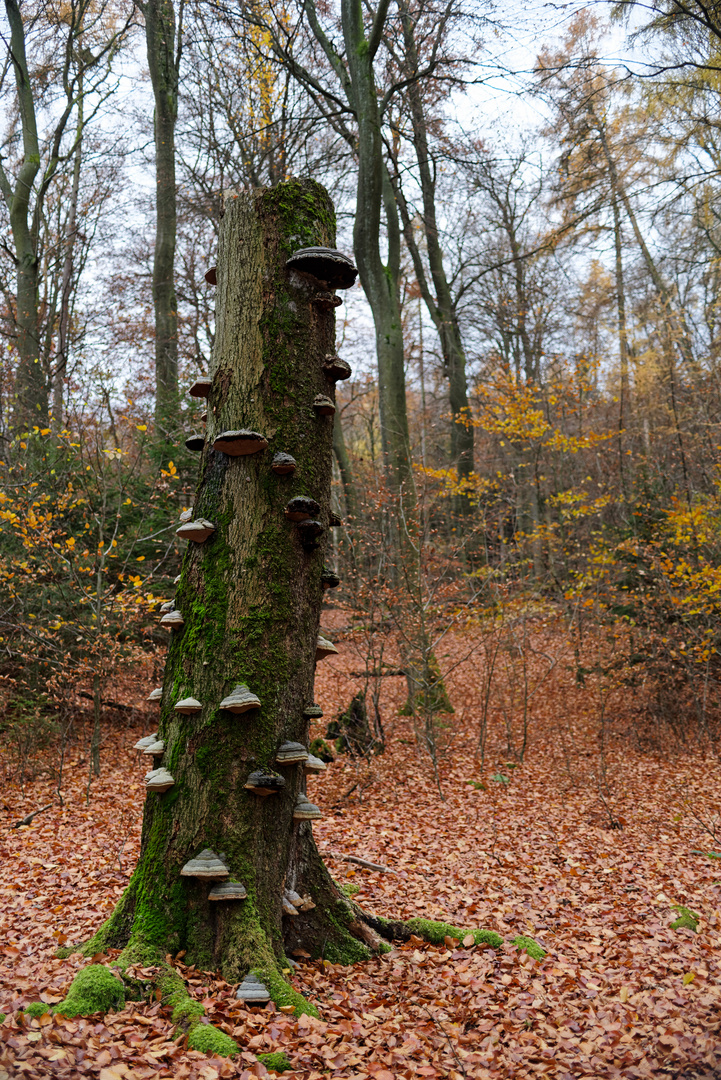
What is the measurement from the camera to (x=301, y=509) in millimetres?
3471

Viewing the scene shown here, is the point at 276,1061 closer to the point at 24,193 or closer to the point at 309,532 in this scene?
the point at 309,532

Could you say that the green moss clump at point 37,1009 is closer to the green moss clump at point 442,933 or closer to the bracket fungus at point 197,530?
the bracket fungus at point 197,530

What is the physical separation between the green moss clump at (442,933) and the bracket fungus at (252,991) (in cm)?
152

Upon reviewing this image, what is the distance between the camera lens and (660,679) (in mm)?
10148

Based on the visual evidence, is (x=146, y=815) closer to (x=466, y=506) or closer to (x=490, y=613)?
(x=490, y=613)

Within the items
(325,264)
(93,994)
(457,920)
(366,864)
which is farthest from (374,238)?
(93,994)

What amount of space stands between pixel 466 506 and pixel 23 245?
11.3 meters

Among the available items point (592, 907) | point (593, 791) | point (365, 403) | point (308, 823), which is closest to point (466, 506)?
point (593, 791)

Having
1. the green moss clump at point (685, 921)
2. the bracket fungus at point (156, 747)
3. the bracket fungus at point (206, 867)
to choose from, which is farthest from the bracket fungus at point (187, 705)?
the green moss clump at point (685, 921)

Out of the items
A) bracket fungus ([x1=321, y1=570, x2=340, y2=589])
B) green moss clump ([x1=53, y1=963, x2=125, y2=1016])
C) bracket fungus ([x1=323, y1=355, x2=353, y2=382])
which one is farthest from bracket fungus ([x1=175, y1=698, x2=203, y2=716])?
bracket fungus ([x1=323, y1=355, x2=353, y2=382])

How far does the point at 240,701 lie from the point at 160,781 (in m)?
0.55

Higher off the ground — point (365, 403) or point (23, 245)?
point (365, 403)

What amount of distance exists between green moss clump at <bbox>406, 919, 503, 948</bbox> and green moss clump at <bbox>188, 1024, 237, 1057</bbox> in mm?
1832

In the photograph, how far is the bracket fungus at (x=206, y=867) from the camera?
3088 mm
